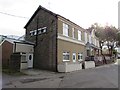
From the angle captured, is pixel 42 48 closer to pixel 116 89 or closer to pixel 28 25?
pixel 28 25

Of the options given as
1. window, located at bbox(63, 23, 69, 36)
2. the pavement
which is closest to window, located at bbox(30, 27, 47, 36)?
window, located at bbox(63, 23, 69, 36)

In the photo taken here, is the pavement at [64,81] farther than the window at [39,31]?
No

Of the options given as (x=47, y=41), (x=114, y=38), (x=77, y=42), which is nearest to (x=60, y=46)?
(x=47, y=41)

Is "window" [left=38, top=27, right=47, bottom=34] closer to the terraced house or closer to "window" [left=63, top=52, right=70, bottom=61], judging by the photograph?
the terraced house

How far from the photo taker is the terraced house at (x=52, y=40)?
22.4 metres

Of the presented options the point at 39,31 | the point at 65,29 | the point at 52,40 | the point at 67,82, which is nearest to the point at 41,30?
the point at 39,31

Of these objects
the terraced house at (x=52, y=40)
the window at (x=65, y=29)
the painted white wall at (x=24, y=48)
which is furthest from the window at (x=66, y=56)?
the painted white wall at (x=24, y=48)

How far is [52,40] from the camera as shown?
22859 mm

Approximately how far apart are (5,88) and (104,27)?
4457 centimetres

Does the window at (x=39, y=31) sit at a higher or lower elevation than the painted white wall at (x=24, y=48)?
higher

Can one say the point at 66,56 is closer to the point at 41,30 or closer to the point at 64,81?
the point at 41,30

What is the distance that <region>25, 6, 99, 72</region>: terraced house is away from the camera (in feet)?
73.4

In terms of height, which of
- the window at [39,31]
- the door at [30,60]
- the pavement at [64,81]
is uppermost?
the window at [39,31]

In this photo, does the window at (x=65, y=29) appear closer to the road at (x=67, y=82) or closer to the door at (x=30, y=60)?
the door at (x=30, y=60)
